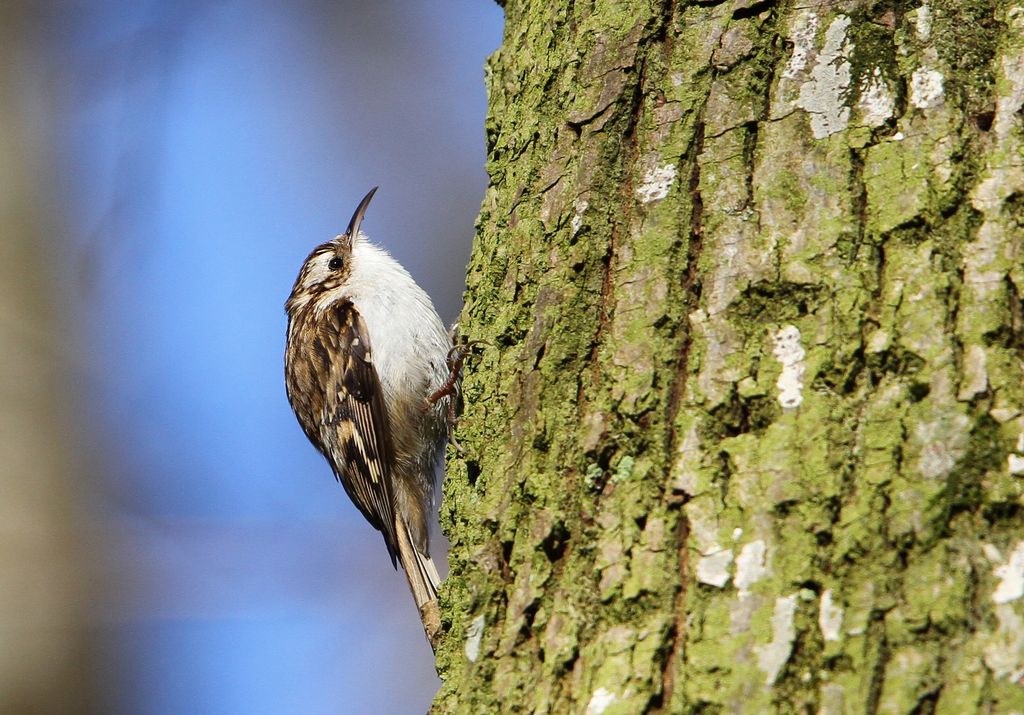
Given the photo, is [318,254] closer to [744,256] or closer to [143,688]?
[143,688]

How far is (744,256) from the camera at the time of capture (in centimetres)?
157

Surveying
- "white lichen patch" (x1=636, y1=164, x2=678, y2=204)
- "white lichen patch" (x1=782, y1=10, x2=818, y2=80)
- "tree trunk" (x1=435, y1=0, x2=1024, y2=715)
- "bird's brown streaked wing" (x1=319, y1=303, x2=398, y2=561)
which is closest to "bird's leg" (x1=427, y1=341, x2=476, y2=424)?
"bird's brown streaked wing" (x1=319, y1=303, x2=398, y2=561)

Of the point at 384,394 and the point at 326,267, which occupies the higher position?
the point at 326,267

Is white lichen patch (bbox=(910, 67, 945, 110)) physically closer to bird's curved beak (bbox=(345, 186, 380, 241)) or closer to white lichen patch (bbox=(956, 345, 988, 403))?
white lichen patch (bbox=(956, 345, 988, 403))

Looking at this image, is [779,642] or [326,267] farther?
[326,267]

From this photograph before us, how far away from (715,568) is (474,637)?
459mm

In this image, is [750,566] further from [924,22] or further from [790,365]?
[924,22]

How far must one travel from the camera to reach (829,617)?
4.20 feet

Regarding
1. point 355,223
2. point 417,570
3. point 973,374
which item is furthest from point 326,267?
point 973,374

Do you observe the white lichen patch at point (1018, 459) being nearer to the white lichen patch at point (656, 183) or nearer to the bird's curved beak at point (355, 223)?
the white lichen patch at point (656, 183)

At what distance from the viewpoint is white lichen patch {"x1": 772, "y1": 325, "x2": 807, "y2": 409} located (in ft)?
4.72

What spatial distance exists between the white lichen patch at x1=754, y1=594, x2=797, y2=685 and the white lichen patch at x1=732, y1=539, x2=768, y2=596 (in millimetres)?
43

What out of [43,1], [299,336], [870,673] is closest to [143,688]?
[299,336]

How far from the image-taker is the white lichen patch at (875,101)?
5.12 feet
